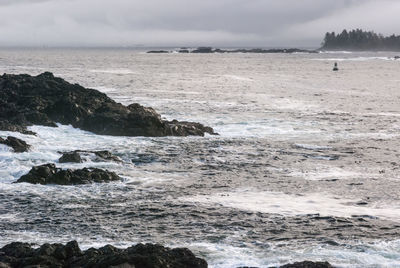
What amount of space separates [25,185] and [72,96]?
15.7 meters

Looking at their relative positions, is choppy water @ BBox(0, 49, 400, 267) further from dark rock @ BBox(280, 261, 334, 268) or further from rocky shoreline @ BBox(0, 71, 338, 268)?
dark rock @ BBox(280, 261, 334, 268)

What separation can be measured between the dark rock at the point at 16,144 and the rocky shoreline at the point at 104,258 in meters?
11.7

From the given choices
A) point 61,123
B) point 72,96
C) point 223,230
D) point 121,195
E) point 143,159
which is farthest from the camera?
point 72,96

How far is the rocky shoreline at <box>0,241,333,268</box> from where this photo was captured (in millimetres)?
10961

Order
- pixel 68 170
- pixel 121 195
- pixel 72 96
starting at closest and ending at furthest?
pixel 121 195 → pixel 68 170 → pixel 72 96

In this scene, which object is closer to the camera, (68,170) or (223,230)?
(223,230)

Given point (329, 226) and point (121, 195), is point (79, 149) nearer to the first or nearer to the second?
point (121, 195)

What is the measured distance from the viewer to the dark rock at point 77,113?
29484 mm

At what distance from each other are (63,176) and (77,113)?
41.5ft

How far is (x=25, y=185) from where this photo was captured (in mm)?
19000

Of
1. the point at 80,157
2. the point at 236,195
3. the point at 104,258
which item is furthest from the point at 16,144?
the point at 104,258

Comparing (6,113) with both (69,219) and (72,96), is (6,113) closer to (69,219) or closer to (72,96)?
(72,96)

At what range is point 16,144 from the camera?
2366cm

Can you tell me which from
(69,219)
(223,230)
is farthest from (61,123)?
(223,230)
